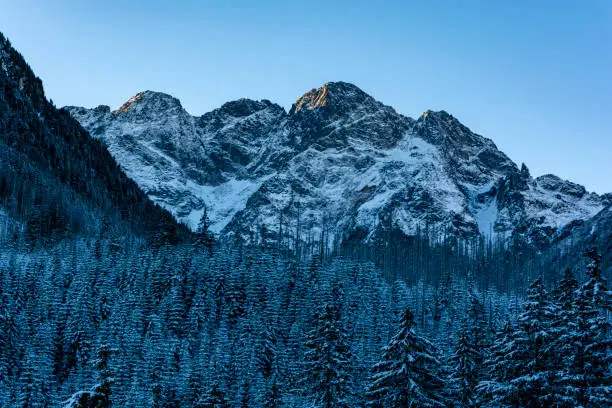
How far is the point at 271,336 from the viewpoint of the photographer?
96875mm

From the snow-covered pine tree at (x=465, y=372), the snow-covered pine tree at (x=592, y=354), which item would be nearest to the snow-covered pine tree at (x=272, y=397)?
the snow-covered pine tree at (x=465, y=372)

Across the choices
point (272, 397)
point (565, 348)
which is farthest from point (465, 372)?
point (272, 397)

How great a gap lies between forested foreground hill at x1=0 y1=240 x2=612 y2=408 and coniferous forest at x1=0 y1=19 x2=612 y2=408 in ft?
0.56

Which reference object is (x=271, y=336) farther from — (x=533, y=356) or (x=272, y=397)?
(x=533, y=356)

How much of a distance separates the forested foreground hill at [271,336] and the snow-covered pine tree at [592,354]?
69mm

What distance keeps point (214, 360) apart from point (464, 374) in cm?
3869

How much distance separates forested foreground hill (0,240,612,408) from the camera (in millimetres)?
37312

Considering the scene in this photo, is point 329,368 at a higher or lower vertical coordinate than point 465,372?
lower

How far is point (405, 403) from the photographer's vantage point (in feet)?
128

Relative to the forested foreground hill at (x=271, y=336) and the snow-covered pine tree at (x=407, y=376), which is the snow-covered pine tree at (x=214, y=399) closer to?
the forested foreground hill at (x=271, y=336)

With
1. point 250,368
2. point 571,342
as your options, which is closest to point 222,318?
point 250,368

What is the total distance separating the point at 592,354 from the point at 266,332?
6486 centimetres

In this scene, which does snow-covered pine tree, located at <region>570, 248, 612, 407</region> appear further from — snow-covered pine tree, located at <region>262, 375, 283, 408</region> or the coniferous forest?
snow-covered pine tree, located at <region>262, 375, 283, 408</region>

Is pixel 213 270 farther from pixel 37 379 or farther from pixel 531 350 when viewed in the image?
pixel 531 350
